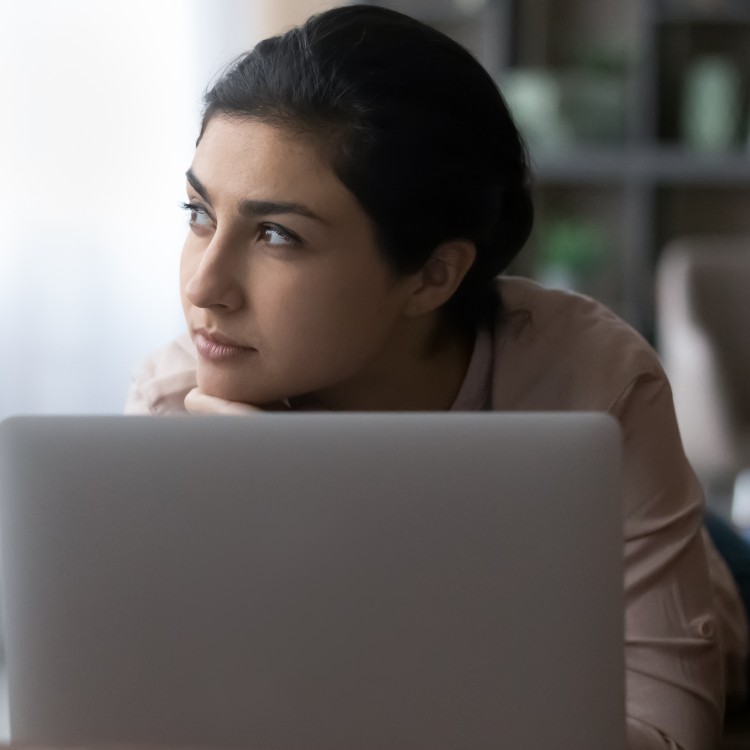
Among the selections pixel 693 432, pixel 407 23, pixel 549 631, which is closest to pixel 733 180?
pixel 693 432

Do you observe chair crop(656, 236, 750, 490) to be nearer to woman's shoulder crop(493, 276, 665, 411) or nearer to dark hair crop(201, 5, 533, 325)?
woman's shoulder crop(493, 276, 665, 411)

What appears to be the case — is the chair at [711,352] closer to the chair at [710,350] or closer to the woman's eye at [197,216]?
the chair at [710,350]

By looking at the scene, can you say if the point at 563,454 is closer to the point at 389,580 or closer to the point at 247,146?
the point at 389,580

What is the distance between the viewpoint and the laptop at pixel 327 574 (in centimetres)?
73

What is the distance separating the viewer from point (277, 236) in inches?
45.2

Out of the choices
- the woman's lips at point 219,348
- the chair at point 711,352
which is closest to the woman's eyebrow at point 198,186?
the woman's lips at point 219,348

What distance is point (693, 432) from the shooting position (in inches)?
127

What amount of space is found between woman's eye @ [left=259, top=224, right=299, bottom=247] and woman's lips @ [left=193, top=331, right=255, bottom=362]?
10cm

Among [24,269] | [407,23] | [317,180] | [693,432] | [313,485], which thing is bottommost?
[693,432]

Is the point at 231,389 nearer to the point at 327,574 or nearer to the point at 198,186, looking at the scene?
the point at 198,186

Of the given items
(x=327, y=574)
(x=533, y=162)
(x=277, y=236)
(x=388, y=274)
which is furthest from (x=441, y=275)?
(x=533, y=162)

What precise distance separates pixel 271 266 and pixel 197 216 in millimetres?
112

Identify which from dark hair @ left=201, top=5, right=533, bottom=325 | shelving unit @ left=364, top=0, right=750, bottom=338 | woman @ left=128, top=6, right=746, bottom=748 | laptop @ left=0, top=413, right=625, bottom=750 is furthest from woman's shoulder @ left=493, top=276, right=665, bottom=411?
shelving unit @ left=364, top=0, right=750, bottom=338

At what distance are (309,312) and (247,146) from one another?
0.16 metres
